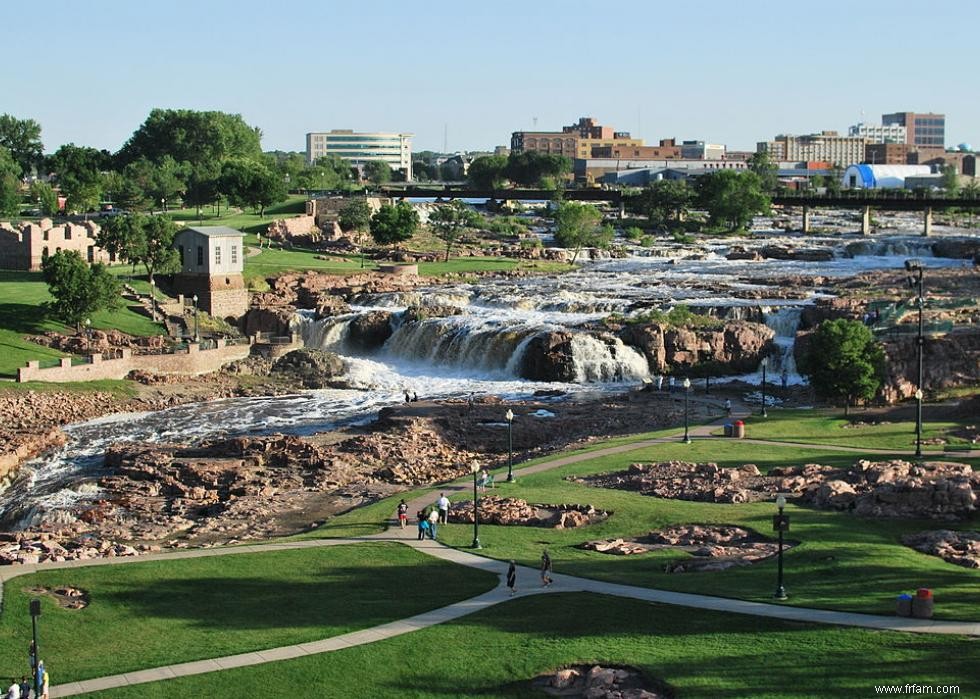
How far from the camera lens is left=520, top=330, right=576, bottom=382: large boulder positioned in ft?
253

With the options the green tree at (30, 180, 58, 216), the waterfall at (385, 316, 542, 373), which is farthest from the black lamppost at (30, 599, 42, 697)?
the green tree at (30, 180, 58, 216)

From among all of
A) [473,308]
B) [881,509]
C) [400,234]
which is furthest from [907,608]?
[400,234]

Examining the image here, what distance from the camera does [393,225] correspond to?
119125 mm

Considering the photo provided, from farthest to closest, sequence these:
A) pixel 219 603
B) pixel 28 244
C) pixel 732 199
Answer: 1. pixel 732 199
2. pixel 28 244
3. pixel 219 603

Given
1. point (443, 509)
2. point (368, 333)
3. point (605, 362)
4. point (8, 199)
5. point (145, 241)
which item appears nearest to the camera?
point (443, 509)

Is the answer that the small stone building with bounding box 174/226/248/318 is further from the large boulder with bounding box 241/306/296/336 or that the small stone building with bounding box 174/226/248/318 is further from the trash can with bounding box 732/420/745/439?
the trash can with bounding box 732/420/745/439

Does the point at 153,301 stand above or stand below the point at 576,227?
below

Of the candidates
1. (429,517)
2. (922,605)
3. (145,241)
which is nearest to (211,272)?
(145,241)

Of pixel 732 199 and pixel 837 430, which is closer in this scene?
pixel 837 430

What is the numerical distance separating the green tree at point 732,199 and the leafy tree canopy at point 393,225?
166 ft

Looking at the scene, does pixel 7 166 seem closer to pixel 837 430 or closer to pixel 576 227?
pixel 576 227

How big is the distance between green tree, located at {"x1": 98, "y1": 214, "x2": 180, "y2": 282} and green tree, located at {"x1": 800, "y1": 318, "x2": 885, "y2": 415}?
47.0 meters

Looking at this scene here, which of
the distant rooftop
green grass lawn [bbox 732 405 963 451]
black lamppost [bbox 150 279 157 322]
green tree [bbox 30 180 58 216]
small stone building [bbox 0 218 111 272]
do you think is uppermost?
green tree [bbox 30 180 58 216]

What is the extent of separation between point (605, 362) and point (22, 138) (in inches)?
4840
